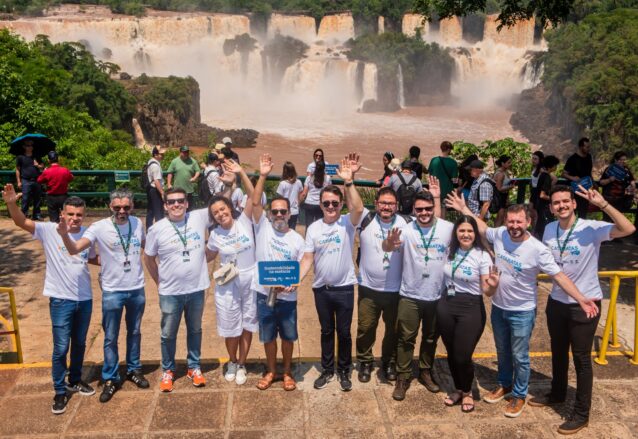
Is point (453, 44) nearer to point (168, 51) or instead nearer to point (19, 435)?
point (168, 51)

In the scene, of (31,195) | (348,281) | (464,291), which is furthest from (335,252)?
(31,195)

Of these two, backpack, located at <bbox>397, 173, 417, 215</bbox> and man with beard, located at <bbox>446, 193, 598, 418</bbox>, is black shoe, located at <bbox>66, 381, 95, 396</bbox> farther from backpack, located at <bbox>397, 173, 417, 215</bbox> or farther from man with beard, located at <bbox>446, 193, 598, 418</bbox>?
backpack, located at <bbox>397, 173, 417, 215</bbox>

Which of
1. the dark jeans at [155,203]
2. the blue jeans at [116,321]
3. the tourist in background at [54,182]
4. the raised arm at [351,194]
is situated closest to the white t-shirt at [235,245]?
the blue jeans at [116,321]

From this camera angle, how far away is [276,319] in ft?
17.9

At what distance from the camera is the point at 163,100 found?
43.3 metres

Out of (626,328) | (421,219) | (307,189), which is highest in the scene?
(421,219)

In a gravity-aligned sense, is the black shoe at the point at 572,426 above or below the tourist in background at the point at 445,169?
below

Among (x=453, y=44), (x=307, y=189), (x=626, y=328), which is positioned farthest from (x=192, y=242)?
(x=453, y=44)

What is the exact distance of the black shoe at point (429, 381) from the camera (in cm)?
554

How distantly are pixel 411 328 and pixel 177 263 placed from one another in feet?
6.75

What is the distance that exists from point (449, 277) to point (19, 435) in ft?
11.9

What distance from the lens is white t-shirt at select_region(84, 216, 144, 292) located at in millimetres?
5246

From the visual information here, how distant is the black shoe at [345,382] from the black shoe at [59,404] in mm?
2356

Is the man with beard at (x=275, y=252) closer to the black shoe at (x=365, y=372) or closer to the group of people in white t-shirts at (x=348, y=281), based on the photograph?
the group of people in white t-shirts at (x=348, y=281)
